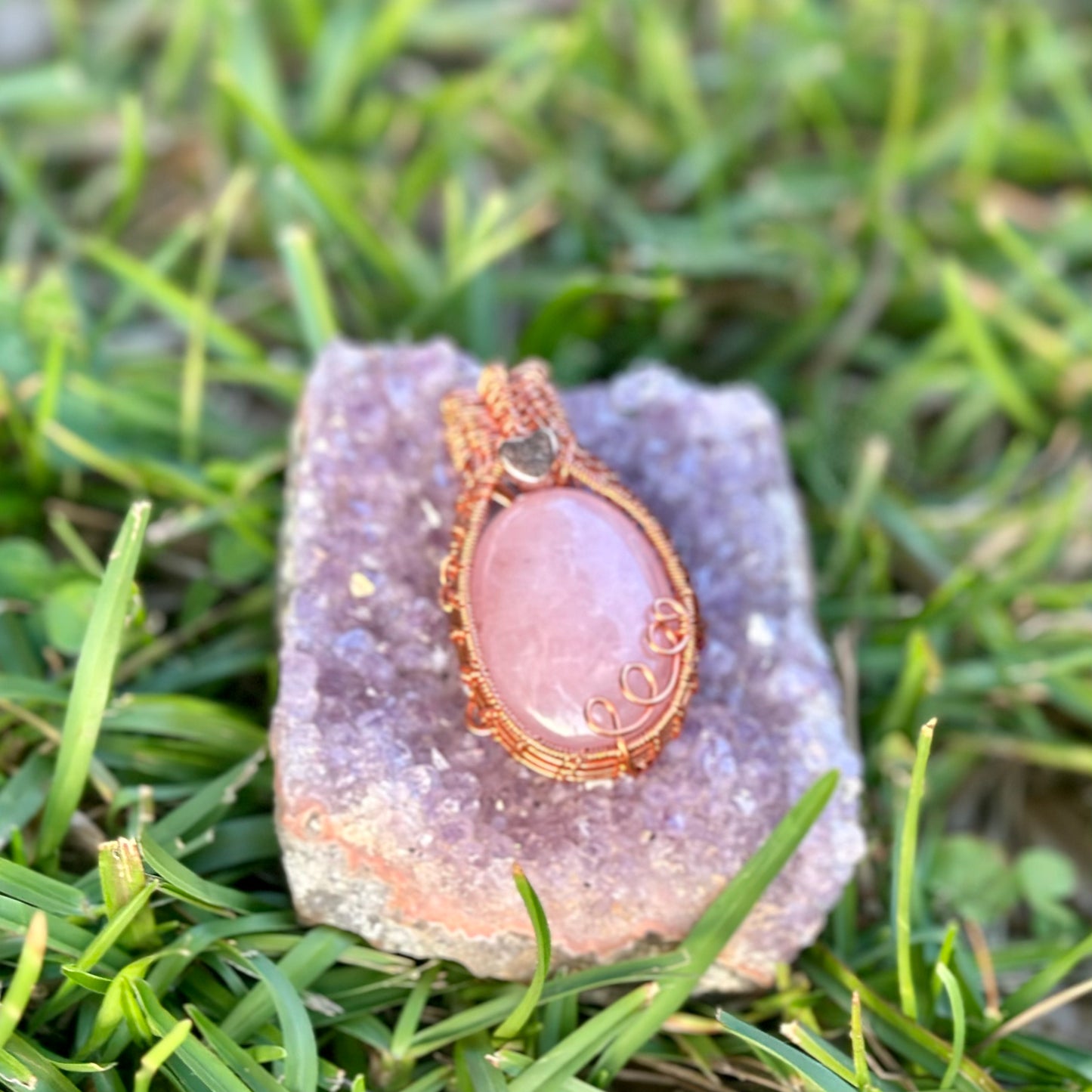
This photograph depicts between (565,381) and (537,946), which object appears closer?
(537,946)

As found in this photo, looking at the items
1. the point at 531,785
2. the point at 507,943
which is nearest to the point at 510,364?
the point at 531,785

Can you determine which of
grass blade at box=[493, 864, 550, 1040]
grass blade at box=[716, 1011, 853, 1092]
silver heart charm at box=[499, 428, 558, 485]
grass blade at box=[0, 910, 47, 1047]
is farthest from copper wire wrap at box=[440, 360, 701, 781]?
grass blade at box=[0, 910, 47, 1047]

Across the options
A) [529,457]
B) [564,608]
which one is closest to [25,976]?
[564,608]

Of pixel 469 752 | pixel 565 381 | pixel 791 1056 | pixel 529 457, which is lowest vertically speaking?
pixel 791 1056

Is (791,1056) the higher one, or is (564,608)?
(564,608)

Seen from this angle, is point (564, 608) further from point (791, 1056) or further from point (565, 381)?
point (565, 381)

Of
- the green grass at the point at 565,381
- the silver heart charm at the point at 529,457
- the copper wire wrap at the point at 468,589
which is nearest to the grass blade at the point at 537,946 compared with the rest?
the green grass at the point at 565,381

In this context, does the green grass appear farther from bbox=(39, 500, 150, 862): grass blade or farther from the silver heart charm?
the silver heart charm
